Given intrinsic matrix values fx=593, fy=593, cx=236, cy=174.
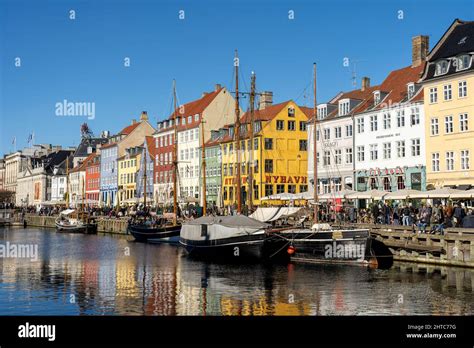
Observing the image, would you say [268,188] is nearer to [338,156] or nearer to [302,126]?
[302,126]

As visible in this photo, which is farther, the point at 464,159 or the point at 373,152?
the point at 373,152

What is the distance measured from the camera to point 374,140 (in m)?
58.9

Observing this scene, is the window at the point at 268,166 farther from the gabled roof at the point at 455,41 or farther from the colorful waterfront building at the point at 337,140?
the gabled roof at the point at 455,41

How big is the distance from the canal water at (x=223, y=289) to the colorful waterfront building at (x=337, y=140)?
2706cm

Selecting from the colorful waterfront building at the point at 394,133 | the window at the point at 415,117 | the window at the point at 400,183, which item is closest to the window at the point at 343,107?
the colorful waterfront building at the point at 394,133

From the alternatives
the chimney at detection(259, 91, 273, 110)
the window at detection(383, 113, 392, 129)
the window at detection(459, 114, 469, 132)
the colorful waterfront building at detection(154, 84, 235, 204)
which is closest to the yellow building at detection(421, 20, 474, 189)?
the window at detection(459, 114, 469, 132)

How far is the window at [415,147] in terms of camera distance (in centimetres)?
5366

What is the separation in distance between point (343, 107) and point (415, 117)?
1072 cm

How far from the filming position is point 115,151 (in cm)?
11412

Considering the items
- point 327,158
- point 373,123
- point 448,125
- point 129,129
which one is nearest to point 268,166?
point 327,158

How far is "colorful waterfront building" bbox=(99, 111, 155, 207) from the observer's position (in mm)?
112562
